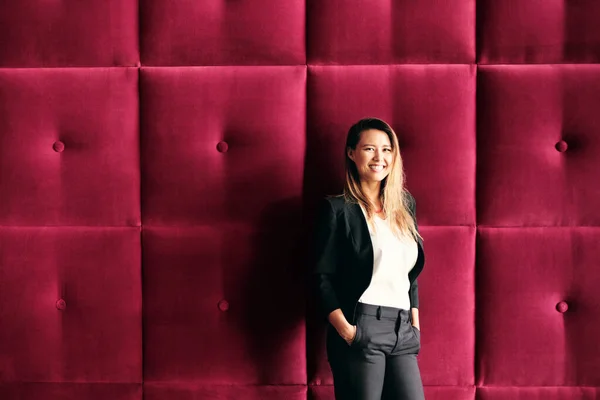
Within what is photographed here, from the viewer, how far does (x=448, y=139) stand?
137cm

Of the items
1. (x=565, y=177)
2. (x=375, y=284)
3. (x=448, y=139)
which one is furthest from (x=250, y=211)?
Result: (x=565, y=177)

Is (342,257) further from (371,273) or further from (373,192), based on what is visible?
(373,192)

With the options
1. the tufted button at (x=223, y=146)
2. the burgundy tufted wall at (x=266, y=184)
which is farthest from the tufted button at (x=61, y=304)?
the tufted button at (x=223, y=146)

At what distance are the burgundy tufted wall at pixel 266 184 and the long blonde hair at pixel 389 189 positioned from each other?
0.36ft

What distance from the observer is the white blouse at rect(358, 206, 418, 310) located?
1.19 metres

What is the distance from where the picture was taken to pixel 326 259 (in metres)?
1.20

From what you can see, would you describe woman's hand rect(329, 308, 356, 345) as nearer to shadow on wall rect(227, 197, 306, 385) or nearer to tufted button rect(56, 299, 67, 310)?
shadow on wall rect(227, 197, 306, 385)

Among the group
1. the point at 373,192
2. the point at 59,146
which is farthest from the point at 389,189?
the point at 59,146

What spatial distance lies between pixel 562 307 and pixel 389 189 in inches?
22.9

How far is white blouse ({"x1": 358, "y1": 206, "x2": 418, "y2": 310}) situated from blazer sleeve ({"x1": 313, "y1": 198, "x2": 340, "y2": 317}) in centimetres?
7

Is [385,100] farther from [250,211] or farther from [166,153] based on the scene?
[166,153]

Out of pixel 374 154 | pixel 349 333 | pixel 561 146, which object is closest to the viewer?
pixel 349 333

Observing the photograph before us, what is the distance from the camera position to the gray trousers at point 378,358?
3.77 feet

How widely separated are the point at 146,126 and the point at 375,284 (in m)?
0.75
